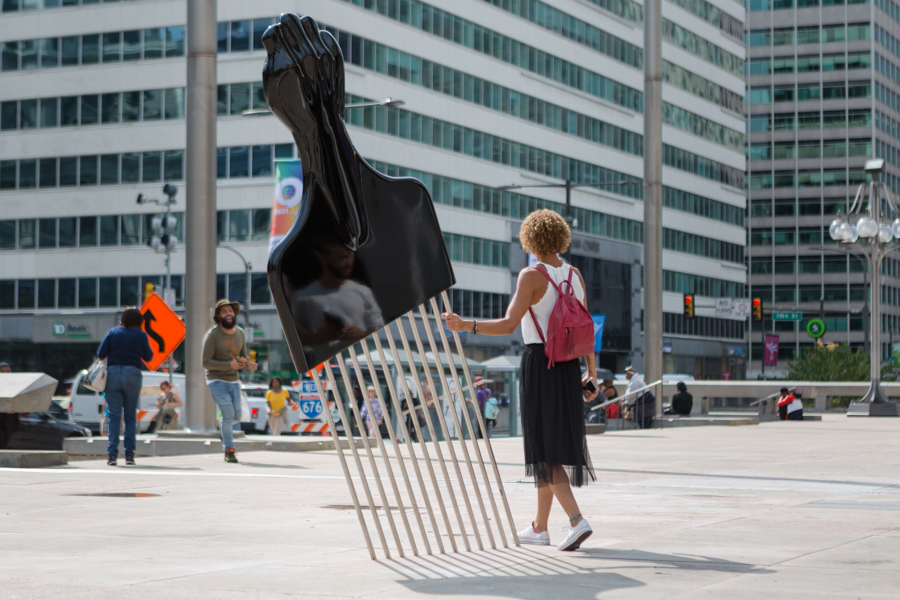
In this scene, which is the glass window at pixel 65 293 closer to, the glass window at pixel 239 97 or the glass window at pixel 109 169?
the glass window at pixel 109 169

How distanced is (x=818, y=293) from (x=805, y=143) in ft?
46.4

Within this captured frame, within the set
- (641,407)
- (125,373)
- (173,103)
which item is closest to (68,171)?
(173,103)

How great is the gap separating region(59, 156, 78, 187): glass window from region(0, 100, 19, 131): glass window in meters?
3.02

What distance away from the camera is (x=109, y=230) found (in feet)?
192

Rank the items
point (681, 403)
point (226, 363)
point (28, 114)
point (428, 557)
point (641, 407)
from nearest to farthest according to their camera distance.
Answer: point (428, 557) → point (226, 363) → point (641, 407) → point (681, 403) → point (28, 114)

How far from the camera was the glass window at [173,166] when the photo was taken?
2224 inches

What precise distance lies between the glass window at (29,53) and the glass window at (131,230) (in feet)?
28.0

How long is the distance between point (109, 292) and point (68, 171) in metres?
5.99

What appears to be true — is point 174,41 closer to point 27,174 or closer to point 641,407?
point 27,174

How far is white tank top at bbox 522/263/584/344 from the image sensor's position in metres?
A: 6.79

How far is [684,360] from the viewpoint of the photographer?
3423 inches

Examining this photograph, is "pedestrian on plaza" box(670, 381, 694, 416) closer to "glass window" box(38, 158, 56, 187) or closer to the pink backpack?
the pink backpack

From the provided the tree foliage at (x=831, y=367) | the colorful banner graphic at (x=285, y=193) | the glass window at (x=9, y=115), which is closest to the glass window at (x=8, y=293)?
the glass window at (x=9, y=115)

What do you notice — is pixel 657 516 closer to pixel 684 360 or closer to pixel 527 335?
pixel 527 335
